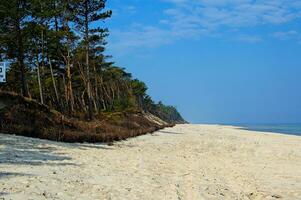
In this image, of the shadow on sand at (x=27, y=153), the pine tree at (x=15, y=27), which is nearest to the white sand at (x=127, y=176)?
the shadow on sand at (x=27, y=153)

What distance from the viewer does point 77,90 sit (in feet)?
179

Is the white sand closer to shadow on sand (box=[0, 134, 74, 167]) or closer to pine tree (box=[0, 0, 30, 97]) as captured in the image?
shadow on sand (box=[0, 134, 74, 167])

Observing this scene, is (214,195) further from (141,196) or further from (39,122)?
(39,122)

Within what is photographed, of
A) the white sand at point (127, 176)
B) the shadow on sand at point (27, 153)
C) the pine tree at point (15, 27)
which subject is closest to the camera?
the white sand at point (127, 176)

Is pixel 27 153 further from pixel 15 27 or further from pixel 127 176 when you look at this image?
pixel 15 27

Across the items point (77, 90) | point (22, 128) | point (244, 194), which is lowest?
point (244, 194)

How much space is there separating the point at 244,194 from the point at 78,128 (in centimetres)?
1480

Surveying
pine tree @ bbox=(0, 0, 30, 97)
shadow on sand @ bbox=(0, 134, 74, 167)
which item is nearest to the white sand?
shadow on sand @ bbox=(0, 134, 74, 167)

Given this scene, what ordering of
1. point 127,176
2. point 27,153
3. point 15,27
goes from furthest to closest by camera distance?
point 15,27
point 27,153
point 127,176

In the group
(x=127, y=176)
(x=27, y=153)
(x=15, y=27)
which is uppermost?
(x=15, y=27)

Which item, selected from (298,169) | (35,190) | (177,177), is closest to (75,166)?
(177,177)

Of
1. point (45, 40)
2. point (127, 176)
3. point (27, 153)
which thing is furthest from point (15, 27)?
point (127, 176)

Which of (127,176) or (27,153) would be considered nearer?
(127,176)

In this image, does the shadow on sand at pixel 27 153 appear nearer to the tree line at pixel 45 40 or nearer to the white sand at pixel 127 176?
the white sand at pixel 127 176
